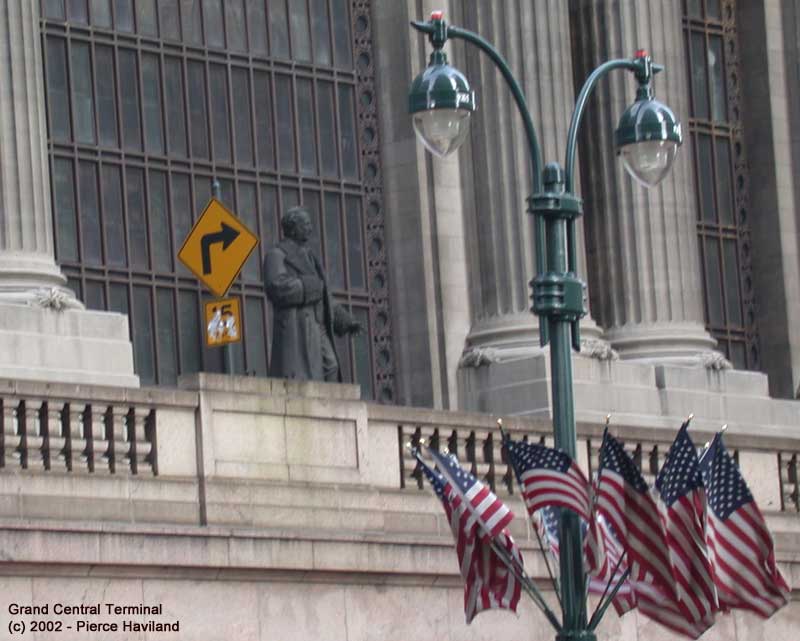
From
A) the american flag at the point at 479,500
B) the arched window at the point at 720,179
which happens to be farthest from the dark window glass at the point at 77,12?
the arched window at the point at 720,179

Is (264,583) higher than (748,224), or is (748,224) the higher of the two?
(748,224)

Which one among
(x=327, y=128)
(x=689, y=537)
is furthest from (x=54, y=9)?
(x=689, y=537)

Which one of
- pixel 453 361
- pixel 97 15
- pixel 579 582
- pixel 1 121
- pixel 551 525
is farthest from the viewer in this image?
pixel 453 361

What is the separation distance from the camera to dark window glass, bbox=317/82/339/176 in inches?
1164

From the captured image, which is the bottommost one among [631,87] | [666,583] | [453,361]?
[666,583]

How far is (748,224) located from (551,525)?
40.2 feet

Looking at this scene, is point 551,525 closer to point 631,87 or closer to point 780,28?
point 631,87

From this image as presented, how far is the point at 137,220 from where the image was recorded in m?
27.4

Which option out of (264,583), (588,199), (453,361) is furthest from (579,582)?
(588,199)

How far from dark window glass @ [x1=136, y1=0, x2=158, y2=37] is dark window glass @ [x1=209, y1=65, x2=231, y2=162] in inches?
31.1

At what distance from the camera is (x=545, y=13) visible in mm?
29703

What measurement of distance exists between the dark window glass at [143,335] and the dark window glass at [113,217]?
0.36 metres

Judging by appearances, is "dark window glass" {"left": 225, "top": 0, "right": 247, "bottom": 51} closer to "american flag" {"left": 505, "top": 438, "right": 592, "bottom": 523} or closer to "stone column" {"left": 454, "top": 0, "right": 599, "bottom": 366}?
"stone column" {"left": 454, "top": 0, "right": 599, "bottom": 366}

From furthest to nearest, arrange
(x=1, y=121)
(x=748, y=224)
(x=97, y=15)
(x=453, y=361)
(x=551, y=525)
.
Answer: (x=748, y=224), (x=453, y=361), (x=97, y=15), (x=1, y=121), (x=551, y=525)
